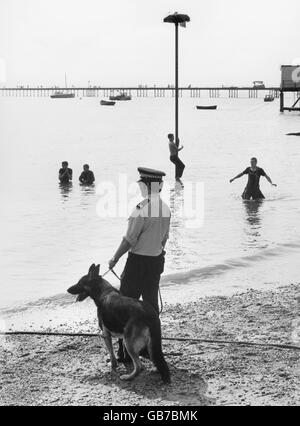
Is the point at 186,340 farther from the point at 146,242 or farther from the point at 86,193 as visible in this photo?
the point at 86,193

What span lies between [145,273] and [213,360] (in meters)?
1.14

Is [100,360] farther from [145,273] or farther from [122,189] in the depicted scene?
[122,189]

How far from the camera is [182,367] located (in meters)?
6.68

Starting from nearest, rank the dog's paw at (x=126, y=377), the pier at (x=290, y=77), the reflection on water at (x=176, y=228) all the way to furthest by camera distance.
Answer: the dog's paw at (x=126, y=377) → the reflection on water at (x=176, y=228) → the pier at (x=290, y=77)

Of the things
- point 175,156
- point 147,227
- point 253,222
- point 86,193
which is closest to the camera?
point 147,227

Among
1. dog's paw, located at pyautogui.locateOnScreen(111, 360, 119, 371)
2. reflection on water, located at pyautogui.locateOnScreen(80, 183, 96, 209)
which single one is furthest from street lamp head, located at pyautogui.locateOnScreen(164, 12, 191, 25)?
dog's paw, located at pyautogui.locateOnScreen(111, 360, 119, 371)

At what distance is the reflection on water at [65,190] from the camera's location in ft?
75.3

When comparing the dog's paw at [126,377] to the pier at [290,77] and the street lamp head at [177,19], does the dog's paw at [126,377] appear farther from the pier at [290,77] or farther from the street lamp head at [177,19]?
the pier at [290,77]

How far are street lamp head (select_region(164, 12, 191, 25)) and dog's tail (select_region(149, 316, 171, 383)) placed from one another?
65.7 feet

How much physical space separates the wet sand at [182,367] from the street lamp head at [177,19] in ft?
58.3

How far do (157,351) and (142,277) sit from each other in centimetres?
80

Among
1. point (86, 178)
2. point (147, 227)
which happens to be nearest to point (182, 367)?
point (147, 227)

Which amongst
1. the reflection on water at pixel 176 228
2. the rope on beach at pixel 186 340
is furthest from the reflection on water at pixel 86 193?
the rope on beach at pixel 186 340
